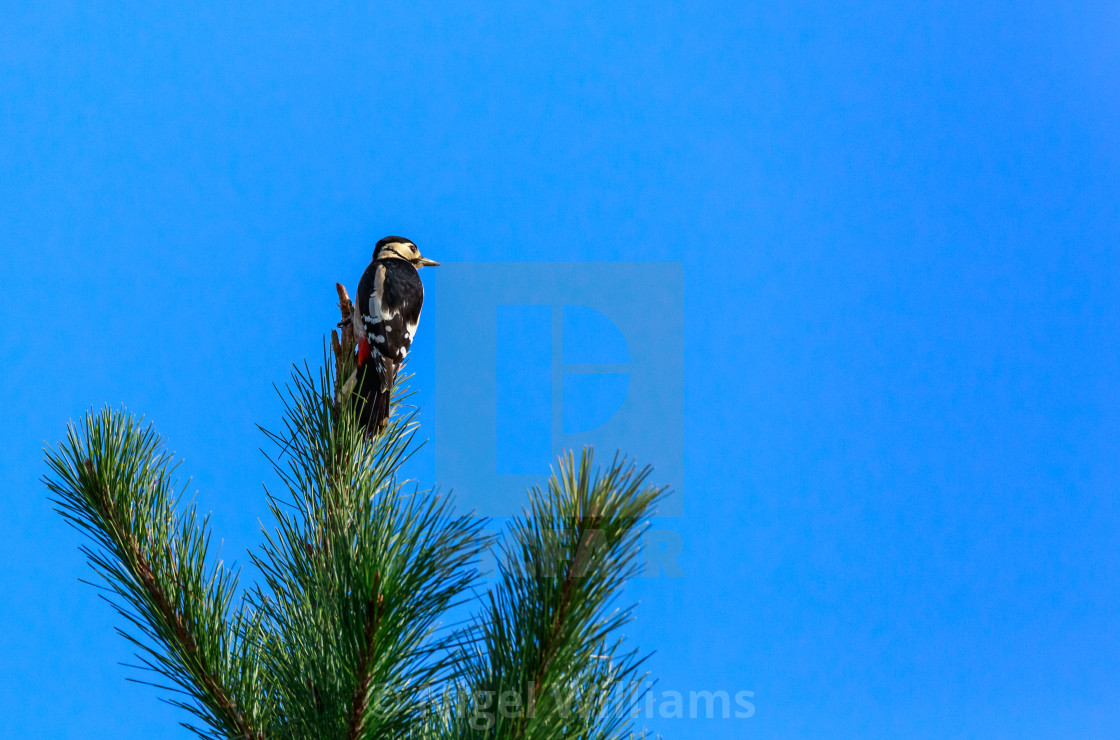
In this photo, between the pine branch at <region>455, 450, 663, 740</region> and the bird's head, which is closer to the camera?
the pine branch at <region>455, 450, 663, 740</region>

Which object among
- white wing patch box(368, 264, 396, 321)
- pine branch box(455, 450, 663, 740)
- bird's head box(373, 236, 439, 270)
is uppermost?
bird's head box(373, 236, 439, 270)

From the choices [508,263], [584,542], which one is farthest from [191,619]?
[508,263]

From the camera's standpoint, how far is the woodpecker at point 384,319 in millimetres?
1956

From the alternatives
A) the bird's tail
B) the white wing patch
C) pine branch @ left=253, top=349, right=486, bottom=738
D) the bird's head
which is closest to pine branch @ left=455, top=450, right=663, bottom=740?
pine branch @ left=253, top=349, right=486, bottom=738

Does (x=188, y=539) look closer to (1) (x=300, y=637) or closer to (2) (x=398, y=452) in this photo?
(1) (x=300, y=637)

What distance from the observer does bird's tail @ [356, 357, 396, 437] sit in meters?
1.84

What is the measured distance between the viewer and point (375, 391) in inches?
78.2

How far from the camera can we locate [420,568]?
49.3 inches

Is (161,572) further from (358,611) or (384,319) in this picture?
(384,319)

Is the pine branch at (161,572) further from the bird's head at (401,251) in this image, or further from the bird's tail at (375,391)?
the bird's head at (401,251)

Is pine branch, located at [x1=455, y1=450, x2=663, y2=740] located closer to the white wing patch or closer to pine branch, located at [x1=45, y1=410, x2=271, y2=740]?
pine branch, located at [x1=45, y1=410, x2=271, y2=740]

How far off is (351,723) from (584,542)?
1.75ft

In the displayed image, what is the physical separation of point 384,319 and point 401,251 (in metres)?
1.24

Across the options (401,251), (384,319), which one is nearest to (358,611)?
(384,319)
